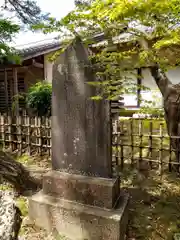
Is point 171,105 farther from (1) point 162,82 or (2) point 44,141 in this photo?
(2) point 44,141

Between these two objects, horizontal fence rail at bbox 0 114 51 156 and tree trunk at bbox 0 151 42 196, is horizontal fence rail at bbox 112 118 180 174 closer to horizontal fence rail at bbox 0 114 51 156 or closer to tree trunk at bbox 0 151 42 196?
horizontal fence rail at bbox 0 114 51 156

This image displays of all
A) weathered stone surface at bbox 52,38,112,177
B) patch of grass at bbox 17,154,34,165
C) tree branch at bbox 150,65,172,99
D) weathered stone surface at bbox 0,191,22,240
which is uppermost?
tree branch at bbox 150,65,172,99

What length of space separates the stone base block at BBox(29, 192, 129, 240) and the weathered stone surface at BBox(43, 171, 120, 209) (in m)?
0.08

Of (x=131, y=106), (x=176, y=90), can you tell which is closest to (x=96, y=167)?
(x=176, y=90)

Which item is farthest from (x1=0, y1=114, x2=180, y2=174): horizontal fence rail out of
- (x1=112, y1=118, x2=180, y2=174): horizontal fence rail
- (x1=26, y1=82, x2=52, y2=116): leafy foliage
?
(x1=26, y1=82, x2=52, y2=116): leafy foliage

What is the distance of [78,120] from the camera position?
2.85 m

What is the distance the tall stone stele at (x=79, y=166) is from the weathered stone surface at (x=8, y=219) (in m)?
1.27

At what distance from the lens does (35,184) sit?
12.4ft

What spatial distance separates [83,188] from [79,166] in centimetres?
32

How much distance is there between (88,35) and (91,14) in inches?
23.5

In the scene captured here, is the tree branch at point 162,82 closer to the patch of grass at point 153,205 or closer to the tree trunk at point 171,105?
the tree trunk at point 171,105

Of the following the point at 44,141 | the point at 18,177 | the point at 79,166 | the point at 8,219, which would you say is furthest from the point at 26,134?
the point at 8,219

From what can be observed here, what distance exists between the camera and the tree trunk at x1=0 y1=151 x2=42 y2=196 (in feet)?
11.1

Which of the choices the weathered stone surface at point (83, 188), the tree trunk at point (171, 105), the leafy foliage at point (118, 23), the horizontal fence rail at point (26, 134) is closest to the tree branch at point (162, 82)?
the tree trunk at point (171, 105)
